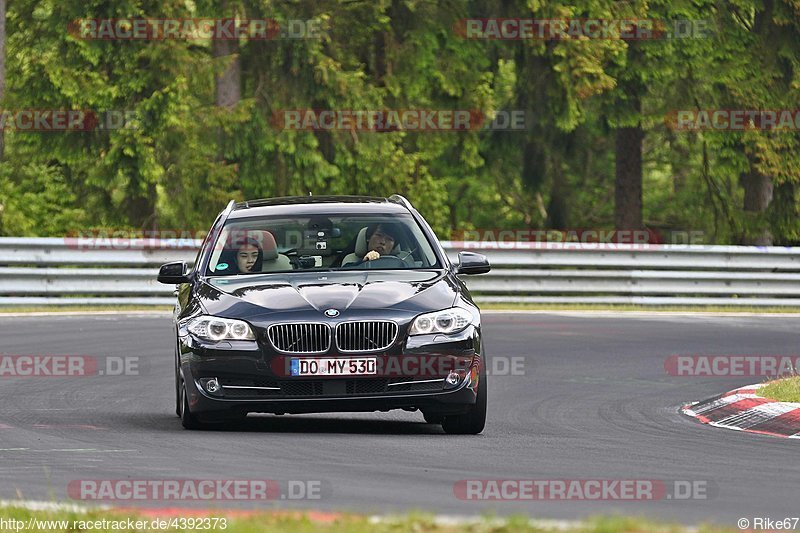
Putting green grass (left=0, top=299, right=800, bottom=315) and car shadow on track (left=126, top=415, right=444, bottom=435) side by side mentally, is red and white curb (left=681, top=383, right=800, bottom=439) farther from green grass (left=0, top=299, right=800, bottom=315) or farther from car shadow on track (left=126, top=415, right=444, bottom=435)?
green grass (left=0, top=299, right=800, bottom=315)

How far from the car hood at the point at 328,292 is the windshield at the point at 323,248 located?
25 centimetres

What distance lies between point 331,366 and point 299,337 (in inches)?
10.7

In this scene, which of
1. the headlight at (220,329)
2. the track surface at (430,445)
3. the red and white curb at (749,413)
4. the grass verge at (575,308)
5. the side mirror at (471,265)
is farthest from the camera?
the grass verge at (575,308)

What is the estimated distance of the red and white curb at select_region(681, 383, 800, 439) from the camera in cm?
1155

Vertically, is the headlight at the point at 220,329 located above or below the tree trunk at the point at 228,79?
below

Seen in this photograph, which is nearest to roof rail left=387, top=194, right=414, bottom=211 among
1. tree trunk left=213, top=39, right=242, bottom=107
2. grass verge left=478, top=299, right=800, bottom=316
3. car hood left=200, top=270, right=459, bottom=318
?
car hood left=200, top=270, right=459, bottom=318

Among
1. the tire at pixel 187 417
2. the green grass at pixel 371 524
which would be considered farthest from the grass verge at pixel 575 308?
the green grass at pixel 371 524

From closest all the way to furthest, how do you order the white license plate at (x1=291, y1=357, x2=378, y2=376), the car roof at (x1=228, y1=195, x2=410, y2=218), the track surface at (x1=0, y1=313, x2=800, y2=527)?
1. the track surface at (x1=0, y1=313, x2=800, y2=527)
2. the white license plate at (x1=291, y1=357, x2=378, y2=376)
3. the car roof at (x1=228, y1=195, x2=410, y2=218)

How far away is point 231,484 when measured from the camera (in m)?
8.20

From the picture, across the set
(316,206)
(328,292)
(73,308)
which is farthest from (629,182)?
(328,292)

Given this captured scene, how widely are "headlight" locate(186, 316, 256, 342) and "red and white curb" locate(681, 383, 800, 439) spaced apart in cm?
357

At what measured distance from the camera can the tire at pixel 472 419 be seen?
36.0 ft

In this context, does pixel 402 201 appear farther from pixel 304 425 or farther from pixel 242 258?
pixel 304 425

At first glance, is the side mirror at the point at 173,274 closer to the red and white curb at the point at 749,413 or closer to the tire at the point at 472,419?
the tire at the point at 472,419
